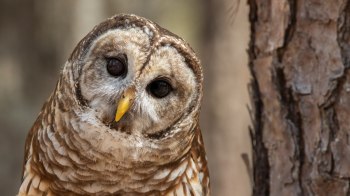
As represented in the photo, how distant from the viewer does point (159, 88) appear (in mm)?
4777

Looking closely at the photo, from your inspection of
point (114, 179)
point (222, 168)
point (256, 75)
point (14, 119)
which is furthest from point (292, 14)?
point (14, 119)

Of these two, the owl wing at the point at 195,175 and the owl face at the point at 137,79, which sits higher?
the owl face at the point at 137,79

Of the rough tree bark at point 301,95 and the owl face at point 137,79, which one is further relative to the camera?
the rough tree bark at point 301,95

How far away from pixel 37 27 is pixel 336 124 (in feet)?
27.7

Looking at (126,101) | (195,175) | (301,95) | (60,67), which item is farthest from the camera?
(60,67)

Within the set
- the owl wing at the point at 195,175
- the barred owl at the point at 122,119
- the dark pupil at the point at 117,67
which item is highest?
the dark pupil at the point at 117,67

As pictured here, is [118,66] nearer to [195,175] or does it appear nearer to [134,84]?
[134,84]

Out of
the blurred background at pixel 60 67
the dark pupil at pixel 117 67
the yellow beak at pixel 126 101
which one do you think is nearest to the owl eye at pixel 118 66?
the dark pupil at pixel 117 67

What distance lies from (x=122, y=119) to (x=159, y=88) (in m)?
0.28

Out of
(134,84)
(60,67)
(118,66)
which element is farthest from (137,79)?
(60,67)

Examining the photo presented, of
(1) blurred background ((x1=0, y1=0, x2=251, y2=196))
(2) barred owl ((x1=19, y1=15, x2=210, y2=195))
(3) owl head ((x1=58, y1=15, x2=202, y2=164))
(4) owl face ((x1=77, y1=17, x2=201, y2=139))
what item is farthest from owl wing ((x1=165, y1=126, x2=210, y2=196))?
(1) blurred background ((x1=0, y1=0, x2=251, y2=196))

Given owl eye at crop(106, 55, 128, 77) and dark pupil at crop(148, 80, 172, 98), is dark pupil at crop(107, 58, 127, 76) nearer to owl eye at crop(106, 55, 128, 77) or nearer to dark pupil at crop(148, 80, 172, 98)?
owl eye at crop(106, 55, 128, 77)

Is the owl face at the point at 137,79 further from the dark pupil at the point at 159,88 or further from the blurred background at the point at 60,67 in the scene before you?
the blurred background at the point at 60,67

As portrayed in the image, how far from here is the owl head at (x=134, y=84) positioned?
467 cm
